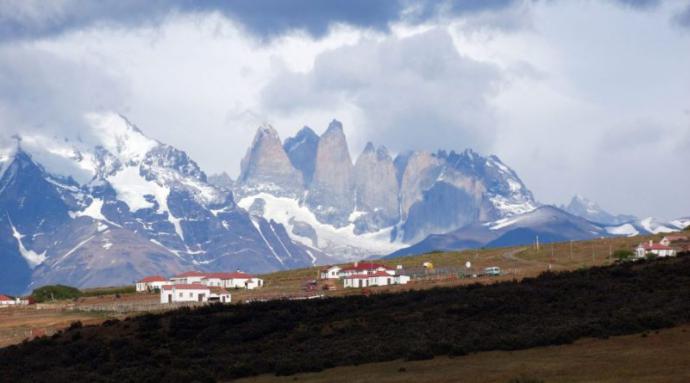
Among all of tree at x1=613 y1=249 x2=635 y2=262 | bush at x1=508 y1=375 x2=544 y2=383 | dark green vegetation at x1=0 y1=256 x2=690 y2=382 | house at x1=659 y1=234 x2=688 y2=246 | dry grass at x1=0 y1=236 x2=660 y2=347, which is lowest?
bush at x1=508 y1=375 x2=544 y2=383

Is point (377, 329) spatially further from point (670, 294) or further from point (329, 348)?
point (670, 294)

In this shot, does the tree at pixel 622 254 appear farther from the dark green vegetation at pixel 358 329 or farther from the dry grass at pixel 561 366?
the dry grass at pixel 561 366

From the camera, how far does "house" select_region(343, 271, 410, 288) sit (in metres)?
179

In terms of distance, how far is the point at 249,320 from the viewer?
295ft

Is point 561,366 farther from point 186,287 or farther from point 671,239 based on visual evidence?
point 671,239

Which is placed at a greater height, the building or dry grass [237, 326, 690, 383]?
the building

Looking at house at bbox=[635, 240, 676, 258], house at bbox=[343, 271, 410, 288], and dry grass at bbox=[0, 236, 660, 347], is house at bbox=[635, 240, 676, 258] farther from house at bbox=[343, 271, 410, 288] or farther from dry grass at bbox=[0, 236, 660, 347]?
house at bbox=[343, 271, 410, 288]

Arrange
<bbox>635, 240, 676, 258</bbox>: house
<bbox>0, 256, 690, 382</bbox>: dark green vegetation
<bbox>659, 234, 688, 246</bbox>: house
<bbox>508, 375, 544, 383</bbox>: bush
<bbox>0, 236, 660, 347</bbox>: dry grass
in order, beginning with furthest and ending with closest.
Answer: <bbox>659, 234, 688, 246</bbox>: house, <bbox>635, 240, 676, 258</bbox>: house, <bbox>0, 236, 660, 347</bbox>: dry grass, <bbox>0, 256, 690, 382</bbox>: dark green vegetation, <bbox>508, 375, 544, 383</bbox>: bush

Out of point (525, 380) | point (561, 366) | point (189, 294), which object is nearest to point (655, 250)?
point (189, 294)

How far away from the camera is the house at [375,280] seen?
7040 inches

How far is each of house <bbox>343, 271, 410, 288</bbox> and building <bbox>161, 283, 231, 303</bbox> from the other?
22.2m

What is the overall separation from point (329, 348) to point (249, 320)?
2078 centimetres

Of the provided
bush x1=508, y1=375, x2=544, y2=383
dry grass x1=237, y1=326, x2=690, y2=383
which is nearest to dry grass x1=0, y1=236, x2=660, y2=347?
dry grass x1=237, y1=326, x2=690, y2=383

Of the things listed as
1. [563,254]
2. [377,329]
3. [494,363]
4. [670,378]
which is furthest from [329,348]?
[563,254]
